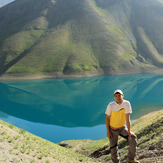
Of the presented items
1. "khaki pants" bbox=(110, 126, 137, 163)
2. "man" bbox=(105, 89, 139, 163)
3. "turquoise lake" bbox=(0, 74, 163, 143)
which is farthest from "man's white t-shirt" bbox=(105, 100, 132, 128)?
"turquoise lake" bbox=(0, 74, 163, 143)

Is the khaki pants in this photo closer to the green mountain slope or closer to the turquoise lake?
the turquoise lake

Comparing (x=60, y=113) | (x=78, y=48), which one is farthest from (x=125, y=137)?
(x=78, y=48)

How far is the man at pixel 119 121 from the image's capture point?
8.42 meters

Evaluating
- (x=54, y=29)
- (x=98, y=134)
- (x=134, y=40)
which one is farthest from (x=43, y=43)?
(x=98, y=134)

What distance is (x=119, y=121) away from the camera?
348 inches

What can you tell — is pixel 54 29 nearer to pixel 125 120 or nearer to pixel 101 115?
pixel 101 115

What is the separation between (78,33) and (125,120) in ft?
592

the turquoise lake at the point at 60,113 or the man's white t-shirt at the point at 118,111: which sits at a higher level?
the man's white t-shirt at the point at 118,111

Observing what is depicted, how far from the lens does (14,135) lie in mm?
12117

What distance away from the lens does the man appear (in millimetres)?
8422

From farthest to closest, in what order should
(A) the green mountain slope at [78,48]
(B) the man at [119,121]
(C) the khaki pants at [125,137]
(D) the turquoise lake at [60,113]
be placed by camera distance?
(A) the green mountain slope at [78,48] → (D) the turquoise lake at [60,113] → (C) the khaki pants at [125,137] → (B) the man at [119,121]

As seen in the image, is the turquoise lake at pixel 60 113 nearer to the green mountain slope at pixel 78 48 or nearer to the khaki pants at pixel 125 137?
the khaki pants at pixel 125 137

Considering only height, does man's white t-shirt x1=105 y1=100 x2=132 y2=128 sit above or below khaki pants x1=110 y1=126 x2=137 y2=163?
above

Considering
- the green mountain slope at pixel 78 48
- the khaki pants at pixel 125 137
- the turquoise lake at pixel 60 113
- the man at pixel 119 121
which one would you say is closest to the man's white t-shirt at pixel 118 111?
the man at pixel 119 121
